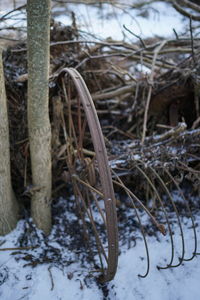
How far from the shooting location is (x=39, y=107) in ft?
4.21

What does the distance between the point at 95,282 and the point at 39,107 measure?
97cm

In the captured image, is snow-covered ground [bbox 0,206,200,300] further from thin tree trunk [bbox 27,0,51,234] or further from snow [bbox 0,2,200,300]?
thin tree trunk [bbox 27,0,51,234]

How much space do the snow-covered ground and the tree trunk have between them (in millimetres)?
110

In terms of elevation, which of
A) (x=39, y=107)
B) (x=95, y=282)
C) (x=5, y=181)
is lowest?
(x=95, y=282)

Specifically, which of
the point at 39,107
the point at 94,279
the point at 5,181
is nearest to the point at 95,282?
the point at 94,279

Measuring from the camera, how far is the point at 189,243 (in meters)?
1.47

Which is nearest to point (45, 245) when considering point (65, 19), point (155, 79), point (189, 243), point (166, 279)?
point (166, 279)

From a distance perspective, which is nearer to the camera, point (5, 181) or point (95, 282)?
point (95, 282)

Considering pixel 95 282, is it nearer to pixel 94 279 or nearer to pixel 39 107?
pixel 94 279

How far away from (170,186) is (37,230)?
98 cm

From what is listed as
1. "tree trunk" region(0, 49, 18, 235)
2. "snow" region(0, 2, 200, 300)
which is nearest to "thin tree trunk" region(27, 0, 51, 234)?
"tree trunk" region(0, 49, 18, 235)

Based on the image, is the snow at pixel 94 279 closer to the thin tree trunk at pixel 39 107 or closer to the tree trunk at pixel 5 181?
the tree trunk at pixel 5 181

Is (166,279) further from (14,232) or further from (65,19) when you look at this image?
(65,19)

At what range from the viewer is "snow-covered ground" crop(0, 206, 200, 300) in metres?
1.23
